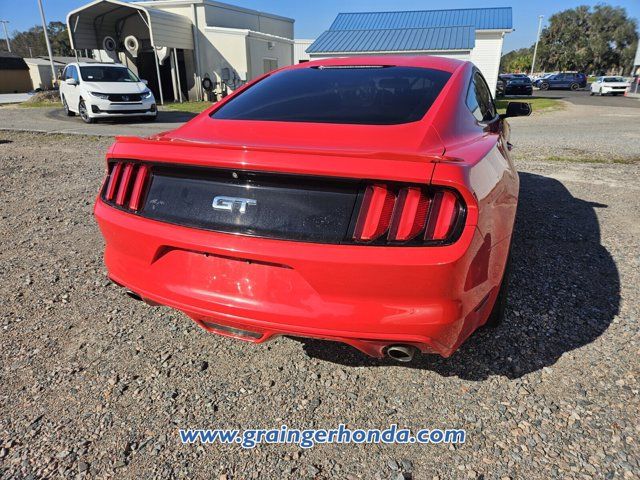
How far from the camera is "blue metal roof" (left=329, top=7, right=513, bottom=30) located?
2408cm

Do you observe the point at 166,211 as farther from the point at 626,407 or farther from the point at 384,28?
the point at 384,28

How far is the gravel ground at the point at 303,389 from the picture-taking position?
186 cm

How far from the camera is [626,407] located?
2.11 meters

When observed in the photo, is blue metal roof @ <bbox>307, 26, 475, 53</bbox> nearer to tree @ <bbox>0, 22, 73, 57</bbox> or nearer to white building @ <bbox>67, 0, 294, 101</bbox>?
white building @ <bbox>67, 0, 294, 101</bbox>

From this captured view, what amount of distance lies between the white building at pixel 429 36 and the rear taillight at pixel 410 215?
19.7 meters

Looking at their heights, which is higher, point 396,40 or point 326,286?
point 396,40

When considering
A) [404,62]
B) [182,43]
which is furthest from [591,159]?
[182,43]

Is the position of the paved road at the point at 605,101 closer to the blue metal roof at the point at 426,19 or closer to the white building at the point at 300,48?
the blue metal roof at the point at 426,19

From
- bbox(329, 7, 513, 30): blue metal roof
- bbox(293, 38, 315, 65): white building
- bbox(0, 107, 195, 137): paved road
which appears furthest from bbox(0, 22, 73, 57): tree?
bbox(0, 107, 195, 137): paved road

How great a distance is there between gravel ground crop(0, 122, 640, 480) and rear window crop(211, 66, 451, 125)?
1.31 m

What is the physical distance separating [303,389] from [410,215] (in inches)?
44.3

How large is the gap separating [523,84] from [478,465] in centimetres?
3444

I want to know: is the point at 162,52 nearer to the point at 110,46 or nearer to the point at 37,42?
the point at 110,46

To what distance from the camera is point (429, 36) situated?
72.2ft
